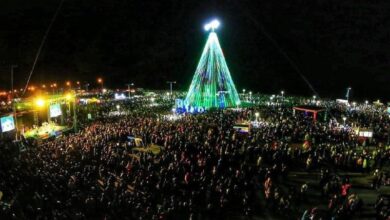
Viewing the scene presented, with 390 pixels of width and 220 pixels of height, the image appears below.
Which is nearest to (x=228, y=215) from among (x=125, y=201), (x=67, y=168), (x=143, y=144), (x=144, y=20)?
(x=125, y=201)

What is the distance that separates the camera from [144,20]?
10862cm

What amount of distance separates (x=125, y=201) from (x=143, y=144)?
35.0 feet

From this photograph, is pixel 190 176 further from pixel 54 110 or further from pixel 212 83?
pixel 212 83

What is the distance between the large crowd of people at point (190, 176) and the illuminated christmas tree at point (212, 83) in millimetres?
13780

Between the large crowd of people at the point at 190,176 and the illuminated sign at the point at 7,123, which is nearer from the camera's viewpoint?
the large crowd of people at the point at 190,176

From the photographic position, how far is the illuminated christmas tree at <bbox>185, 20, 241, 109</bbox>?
39.7m

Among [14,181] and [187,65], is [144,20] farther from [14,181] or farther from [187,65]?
[14,181]

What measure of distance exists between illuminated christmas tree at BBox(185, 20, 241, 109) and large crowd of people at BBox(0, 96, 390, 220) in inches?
543

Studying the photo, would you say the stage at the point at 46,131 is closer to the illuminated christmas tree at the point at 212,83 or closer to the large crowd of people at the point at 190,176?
the large crowd of people at the point at 190,176

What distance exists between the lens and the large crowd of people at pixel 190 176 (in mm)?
12633

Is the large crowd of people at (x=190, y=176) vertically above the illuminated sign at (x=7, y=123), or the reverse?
the illuminated sign at (x=7, y=123)

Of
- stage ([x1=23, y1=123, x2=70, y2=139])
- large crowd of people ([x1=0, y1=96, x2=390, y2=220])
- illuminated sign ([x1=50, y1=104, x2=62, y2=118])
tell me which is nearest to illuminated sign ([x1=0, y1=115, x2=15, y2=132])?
stage ([x1=23, y1=123, x2=70, y2=139])

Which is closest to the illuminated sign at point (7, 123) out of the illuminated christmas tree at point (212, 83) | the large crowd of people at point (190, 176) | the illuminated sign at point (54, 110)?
the large crowd of people at point (190, 176)

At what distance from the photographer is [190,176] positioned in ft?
50.6
